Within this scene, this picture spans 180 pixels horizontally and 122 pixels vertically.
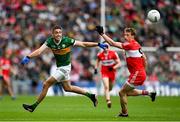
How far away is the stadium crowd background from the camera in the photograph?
129ft

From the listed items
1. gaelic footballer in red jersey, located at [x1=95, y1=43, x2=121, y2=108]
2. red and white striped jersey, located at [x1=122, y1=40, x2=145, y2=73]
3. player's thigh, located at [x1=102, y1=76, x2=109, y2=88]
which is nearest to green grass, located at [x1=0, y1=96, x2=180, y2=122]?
red and white striped jersey, located at [x1=122, y1=40, x2=145, y2=73]

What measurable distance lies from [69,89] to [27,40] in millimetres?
19123

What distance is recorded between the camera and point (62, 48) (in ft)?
69.5

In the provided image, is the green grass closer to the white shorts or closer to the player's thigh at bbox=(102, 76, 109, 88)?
the white shorts

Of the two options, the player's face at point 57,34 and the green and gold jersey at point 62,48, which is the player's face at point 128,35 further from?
the player's face at point 57,34

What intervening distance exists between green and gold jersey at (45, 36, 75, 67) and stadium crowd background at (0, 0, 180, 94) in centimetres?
1575

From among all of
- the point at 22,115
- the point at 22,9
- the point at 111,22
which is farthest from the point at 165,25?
the point at 22,115

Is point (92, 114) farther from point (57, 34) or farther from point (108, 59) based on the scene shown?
point (108, 59)

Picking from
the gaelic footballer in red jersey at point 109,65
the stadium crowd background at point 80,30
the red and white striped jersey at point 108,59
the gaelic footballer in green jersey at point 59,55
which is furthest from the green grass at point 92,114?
the stadium crowd background at point 80,30

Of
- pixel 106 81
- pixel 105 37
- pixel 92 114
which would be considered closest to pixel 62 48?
pixel 105 37

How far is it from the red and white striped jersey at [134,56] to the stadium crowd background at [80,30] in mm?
16519

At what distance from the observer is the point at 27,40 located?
40438 mm

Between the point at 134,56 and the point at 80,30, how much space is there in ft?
67.6

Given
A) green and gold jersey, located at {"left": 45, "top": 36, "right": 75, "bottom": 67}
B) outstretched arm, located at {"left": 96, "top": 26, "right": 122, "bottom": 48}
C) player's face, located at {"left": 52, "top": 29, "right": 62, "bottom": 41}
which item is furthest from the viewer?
green and gold jersey, located at {"left": 45, "top": 36, "right": 75, "bottom": 67}
